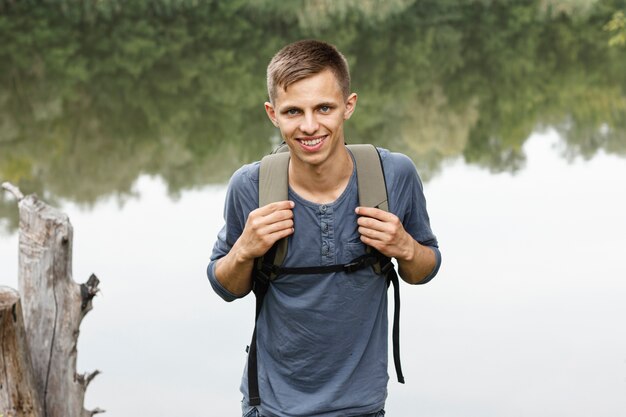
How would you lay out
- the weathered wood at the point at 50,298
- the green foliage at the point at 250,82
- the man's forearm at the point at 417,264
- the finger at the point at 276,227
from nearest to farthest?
the finger at the point at 276,227
the man's forearm at the point at 417,264
the weathered wood at the point at 50,298
the green foliage at the point at 250,82

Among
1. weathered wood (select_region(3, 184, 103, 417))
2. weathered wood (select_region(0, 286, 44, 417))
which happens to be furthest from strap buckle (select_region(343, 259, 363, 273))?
weathered wood (select_region(3, 184, 103, 417))

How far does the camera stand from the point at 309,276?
8.73 ft

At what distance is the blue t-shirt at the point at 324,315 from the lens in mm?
2656

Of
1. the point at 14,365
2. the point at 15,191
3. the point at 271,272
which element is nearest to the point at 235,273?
the point at 271,272

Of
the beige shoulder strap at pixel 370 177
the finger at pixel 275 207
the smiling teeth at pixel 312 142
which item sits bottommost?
the finger at pixel 275 207

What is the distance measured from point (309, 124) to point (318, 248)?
33 cm

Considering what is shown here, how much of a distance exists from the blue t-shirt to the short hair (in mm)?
243

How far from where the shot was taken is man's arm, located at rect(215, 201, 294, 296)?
258cm

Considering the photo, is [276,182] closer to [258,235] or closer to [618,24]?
[258,235]

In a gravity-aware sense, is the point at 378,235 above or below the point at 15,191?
below

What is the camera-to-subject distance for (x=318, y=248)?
8.69ft

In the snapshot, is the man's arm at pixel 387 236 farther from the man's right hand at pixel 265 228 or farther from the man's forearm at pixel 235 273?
the man's forearm at pixel 235 273

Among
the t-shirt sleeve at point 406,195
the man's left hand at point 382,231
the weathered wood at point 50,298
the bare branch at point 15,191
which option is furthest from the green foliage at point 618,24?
the man's left hand at point 382,231

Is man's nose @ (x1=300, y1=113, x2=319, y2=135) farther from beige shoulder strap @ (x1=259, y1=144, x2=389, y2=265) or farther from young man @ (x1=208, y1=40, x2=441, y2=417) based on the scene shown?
beige shoulder strap @ (x1=259, y1=144, x2=389, y2=265)
